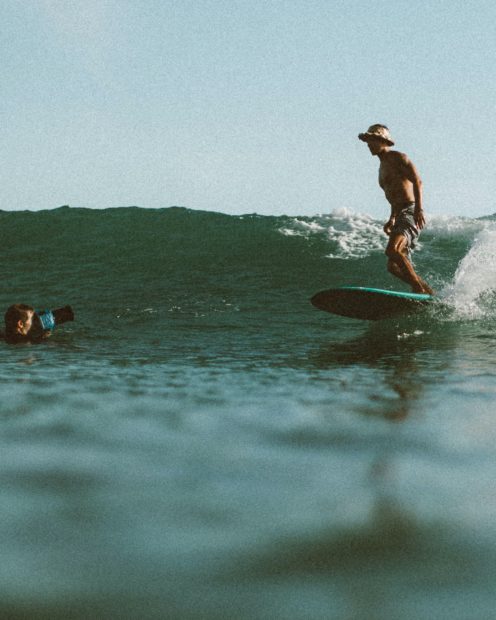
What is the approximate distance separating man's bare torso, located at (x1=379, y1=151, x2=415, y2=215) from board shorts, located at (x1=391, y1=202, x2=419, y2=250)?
58 mm

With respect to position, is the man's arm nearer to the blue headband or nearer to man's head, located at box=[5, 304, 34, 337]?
the blue headband

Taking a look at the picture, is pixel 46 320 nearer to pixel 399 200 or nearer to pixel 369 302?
pixel 369 302

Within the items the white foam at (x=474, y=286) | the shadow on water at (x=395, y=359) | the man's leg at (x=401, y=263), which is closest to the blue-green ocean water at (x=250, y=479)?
the shadow on water at (x=395, y=359)

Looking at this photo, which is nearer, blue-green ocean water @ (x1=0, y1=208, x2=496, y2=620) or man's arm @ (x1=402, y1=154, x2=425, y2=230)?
blue-green ocean water @ (x1=0, y1=208, x2=496, y2=620)

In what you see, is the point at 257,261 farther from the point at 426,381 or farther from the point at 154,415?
the point at 154,415

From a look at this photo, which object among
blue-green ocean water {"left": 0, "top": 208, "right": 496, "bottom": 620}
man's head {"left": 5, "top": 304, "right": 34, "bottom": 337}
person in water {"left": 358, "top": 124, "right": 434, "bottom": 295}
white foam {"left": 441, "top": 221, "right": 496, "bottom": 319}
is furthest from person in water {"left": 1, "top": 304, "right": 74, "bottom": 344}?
white foam {"left": 441, "top": 221, "right": 496, "bottom": 319}

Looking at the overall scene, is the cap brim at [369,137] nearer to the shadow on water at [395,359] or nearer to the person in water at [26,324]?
the shadow on water at [395,359]

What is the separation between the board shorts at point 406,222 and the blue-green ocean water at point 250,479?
1692 mm

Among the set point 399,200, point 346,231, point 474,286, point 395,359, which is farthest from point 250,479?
point 346,231

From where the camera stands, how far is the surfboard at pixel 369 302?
6703 mm

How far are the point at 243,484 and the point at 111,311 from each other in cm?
735

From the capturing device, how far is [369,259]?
13.2 meters

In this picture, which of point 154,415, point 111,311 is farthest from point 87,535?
point 111,311

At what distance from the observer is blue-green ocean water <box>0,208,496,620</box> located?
1200 mm
